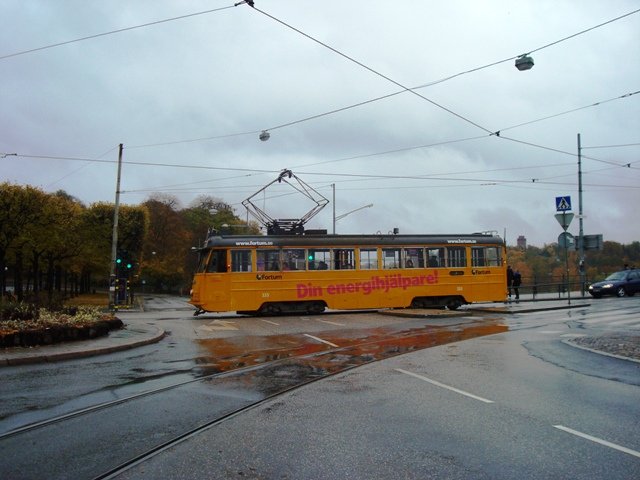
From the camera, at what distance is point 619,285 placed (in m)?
32.6

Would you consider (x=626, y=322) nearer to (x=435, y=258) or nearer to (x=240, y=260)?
(x=435, y=258)

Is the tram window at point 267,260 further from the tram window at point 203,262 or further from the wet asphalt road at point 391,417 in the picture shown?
the wet asphalt road at point 391,417

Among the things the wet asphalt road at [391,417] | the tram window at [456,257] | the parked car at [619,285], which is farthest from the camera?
the parked car at [619,285]

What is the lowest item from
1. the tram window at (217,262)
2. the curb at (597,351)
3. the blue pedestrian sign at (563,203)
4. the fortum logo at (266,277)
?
the curb at (597,351)

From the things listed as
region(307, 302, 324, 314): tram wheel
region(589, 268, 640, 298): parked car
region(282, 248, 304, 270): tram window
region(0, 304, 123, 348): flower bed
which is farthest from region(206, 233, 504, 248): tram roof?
region(589, 268, 640, 298): parked car

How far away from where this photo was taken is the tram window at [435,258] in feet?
84.6

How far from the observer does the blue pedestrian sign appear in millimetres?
24547

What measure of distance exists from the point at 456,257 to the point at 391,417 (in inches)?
807

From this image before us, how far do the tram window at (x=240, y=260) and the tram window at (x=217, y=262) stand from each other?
35cm

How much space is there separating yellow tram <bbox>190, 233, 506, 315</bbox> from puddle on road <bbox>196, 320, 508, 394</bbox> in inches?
279

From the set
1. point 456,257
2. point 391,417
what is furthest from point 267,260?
point 391,417

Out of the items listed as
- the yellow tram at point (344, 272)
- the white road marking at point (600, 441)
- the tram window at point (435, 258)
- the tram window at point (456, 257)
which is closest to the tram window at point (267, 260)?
the yellow tram at point (344, 272)

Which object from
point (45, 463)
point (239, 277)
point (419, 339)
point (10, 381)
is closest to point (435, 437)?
point (45, 463)

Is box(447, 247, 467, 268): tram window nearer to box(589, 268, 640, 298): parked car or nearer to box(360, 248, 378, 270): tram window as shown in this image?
box(360, 248, 378, 270): tram window
